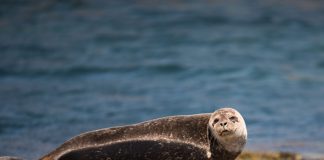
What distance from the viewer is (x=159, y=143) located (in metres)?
8.83

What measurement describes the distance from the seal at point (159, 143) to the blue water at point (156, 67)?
2247mm

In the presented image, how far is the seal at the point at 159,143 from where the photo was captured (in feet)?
28.3

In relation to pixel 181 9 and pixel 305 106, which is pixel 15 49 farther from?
pixel 305 106

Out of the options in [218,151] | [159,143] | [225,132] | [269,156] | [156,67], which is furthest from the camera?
[156,67]

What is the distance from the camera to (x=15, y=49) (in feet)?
59.8

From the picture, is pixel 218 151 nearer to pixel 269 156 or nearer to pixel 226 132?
pixel 226 132

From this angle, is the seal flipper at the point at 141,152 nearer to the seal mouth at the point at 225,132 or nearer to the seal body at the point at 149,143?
the seal body at the point at 149,143

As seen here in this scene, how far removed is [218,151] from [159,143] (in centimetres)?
61

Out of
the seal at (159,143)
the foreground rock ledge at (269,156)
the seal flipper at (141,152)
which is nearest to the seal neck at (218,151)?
the seal at (159,143)

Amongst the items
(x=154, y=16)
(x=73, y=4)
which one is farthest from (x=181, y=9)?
(x=73, y=4)

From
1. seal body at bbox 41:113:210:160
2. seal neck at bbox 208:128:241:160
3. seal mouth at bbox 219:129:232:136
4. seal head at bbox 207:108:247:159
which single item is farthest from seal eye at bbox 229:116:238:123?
seal body at bbox 41:113:210:160

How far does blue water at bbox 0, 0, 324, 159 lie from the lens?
13.4m

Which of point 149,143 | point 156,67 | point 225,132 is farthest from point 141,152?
point 156,67

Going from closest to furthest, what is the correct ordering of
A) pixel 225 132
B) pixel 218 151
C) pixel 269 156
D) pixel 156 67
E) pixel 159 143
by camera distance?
1. pixel 225 132
2. pixel 218 151
3. pixel 159 143
4. pixel 269 156
5. pixel 156 67
